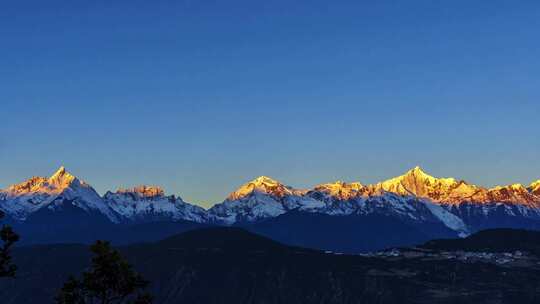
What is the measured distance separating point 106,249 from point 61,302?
6514 millimetres

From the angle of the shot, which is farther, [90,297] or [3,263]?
[90,297]

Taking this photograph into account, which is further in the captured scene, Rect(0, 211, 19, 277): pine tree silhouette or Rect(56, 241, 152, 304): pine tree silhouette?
Rect(56, 241, 152, 304): pine tree silhouette

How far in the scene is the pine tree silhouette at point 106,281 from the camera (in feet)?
229

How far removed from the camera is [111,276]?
7050 cm

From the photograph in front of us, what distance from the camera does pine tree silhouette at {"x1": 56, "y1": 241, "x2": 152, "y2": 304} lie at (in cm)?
6969

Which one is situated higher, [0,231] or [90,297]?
[0,231]

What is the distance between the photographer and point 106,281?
70.9 meters

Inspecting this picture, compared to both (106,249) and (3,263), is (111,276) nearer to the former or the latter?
(106,249)

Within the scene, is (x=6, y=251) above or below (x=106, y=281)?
above

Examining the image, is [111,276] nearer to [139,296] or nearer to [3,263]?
[139,296]

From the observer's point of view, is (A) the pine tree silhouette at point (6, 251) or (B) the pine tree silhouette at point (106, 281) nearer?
(A) the pine tree silhouette at point (6, 251)

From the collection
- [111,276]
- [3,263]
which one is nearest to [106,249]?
[111,276]

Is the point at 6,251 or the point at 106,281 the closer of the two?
the point at 6,251

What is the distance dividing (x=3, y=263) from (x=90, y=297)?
8068 mm
